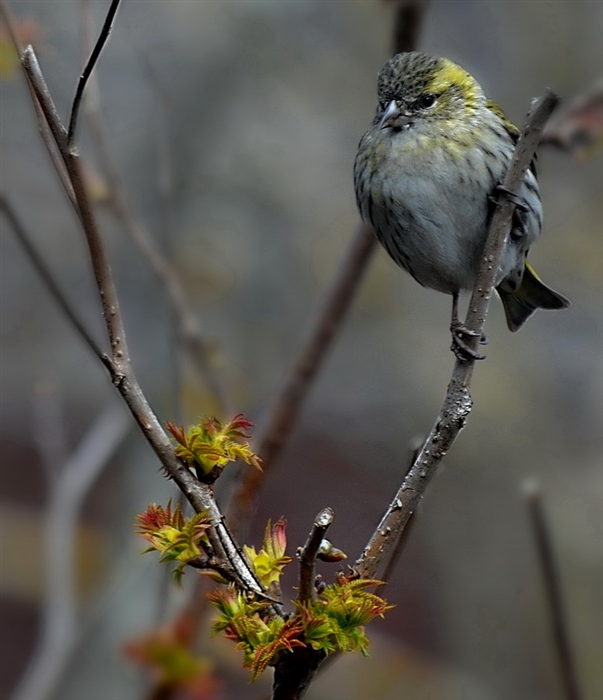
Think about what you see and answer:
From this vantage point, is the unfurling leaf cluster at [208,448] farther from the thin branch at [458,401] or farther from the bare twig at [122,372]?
the thin branch at [458,401]

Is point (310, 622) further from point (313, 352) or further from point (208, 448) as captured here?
point (313, 352)

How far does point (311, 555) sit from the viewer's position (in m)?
1.28

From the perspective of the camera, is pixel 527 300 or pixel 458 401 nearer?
pixel 458 401

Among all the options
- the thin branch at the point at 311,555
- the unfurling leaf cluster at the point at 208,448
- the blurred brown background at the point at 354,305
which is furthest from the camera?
the blurred brown background at the point at 354,305

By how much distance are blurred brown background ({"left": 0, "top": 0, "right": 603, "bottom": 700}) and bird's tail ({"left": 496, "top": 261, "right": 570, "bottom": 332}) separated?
2.61 meters

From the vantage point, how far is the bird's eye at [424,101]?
3084 millimetres

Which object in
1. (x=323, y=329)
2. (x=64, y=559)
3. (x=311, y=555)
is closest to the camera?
(x=311, y=555)

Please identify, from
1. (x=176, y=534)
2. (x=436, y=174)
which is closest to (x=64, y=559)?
(x=436, y=174)

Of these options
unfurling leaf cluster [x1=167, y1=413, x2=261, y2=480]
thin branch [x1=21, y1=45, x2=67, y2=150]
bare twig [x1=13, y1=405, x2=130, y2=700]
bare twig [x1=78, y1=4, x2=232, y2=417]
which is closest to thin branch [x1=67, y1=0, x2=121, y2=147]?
thin branch [x1=21, y1=45, x2=67, y2=150]

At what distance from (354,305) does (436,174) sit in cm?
322

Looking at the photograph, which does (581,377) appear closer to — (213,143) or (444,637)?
(444,637)

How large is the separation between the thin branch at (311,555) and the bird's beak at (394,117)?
196 centimetres

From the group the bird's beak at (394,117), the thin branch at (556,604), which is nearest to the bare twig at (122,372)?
the thin branch at (556,604)

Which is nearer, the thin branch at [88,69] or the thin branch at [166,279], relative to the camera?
the thin branch at [88,69]
